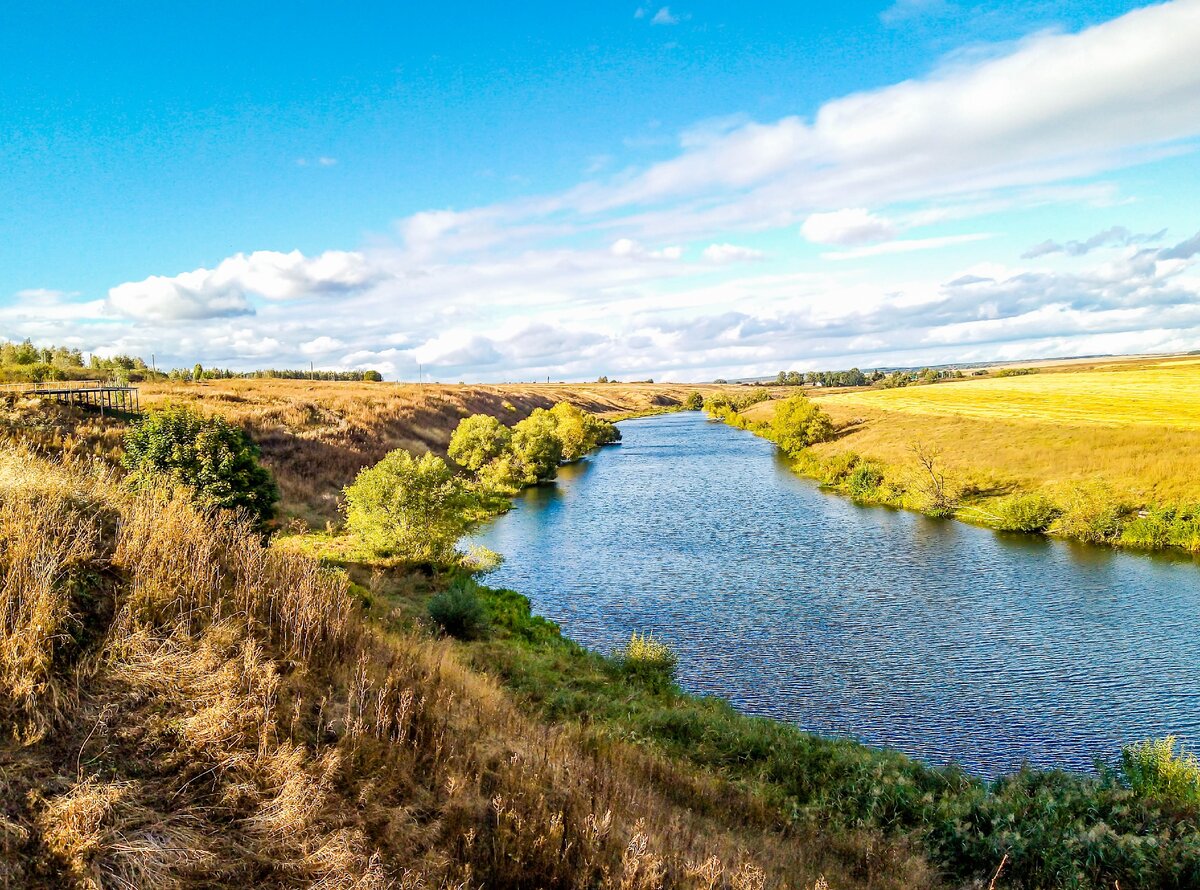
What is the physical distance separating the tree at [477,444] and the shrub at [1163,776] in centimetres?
5881

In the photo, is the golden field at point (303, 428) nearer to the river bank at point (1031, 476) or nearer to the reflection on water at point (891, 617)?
the reflection on water at point (891, 617)

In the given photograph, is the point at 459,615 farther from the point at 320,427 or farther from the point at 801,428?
the point at 801,428

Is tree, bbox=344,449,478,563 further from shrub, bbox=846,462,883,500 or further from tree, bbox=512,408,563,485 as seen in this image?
shrub, bbox=846,462,883,500

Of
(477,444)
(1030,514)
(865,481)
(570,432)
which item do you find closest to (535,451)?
(477,444)

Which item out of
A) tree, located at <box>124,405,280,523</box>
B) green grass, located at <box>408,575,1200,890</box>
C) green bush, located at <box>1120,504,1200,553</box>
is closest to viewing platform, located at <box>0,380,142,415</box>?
tree, located at <box>124,405,280,523</box>

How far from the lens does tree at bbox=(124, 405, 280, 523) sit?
2719 cm

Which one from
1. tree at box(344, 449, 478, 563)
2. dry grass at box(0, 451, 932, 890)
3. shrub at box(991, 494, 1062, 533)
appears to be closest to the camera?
dry grass at box(0, 451, 932, 890)

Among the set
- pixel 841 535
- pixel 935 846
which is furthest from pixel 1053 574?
pixel 935 846

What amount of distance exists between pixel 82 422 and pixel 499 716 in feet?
130

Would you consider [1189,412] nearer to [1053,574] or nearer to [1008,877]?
[1053,574]

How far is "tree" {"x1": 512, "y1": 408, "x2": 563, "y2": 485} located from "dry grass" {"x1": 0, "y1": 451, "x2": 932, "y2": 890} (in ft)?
194

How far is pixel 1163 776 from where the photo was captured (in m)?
14.7

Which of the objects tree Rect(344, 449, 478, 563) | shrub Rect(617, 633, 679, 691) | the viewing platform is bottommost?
shrub Rect(617, 633, 679, 691)

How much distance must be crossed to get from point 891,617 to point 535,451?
1844 inches
